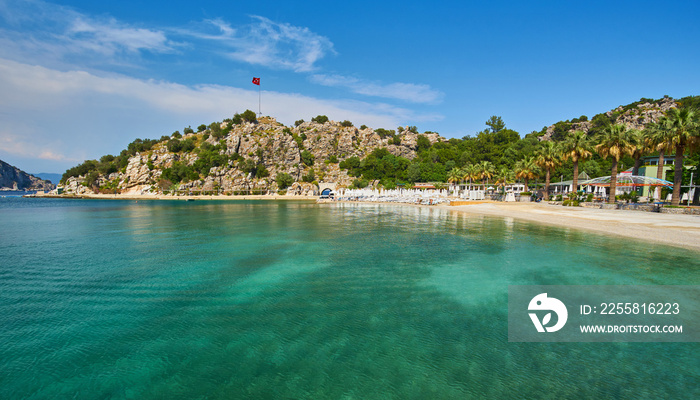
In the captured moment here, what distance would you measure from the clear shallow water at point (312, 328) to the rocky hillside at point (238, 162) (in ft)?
354

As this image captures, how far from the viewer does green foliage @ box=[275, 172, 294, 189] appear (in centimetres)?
11994

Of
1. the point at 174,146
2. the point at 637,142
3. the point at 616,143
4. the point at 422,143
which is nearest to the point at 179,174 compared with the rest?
the point at 174,146

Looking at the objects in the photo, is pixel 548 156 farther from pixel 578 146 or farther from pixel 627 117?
pixel 627 117

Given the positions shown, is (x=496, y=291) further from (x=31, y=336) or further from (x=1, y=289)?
(x=1, y=289)

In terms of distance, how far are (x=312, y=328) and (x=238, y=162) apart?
127 m

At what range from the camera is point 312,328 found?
7914 millimetres

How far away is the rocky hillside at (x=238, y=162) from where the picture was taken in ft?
405

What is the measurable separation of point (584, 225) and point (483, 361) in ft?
80.0

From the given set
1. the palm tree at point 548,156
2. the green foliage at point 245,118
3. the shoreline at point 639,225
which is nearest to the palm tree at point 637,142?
the palm tree at point 548,156

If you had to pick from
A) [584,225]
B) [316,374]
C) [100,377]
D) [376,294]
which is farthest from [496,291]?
[584,225]

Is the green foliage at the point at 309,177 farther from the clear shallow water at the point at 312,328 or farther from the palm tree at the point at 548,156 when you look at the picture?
the clear shallow water at the point at 312,328

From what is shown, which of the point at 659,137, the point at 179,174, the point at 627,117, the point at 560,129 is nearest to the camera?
the point at 659,137

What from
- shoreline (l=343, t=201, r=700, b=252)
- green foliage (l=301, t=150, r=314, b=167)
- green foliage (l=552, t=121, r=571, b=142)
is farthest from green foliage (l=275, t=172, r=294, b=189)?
green foliage (l=552, t=121, r=571, b=142)

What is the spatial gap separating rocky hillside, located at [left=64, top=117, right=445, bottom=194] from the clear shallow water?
107895 millimetres
